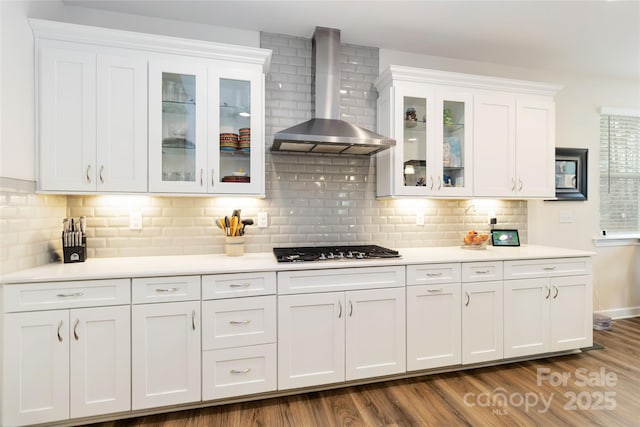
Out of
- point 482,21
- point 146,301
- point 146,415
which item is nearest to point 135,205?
point 146,301

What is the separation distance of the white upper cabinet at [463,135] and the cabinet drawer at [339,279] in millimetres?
726

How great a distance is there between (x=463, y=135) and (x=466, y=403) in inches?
81.6

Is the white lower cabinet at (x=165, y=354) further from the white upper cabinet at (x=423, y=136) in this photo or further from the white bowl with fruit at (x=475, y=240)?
the white bowl with fruit at (x=475, y=240)

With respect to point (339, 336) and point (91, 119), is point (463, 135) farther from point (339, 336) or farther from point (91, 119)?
point (91, 119)

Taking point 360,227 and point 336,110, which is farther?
point 360,227

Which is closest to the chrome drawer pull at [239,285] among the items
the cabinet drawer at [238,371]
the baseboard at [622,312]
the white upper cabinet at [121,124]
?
the cabinet drawer at [238,371]

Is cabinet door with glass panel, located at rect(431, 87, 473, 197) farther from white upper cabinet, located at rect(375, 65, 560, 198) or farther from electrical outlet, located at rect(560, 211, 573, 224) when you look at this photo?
electrical outlet, located at rect(560, 211, 573, 224)

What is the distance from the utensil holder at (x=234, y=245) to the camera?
2453mm

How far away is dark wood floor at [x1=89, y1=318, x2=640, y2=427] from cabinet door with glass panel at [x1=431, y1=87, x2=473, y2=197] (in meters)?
1.50

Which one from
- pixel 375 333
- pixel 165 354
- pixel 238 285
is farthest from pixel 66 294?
pixel 375 333

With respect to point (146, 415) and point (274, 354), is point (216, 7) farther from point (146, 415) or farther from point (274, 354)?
point (146, 415)

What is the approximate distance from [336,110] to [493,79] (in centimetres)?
144

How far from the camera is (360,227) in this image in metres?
2.94

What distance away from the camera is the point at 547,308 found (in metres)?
2.68
